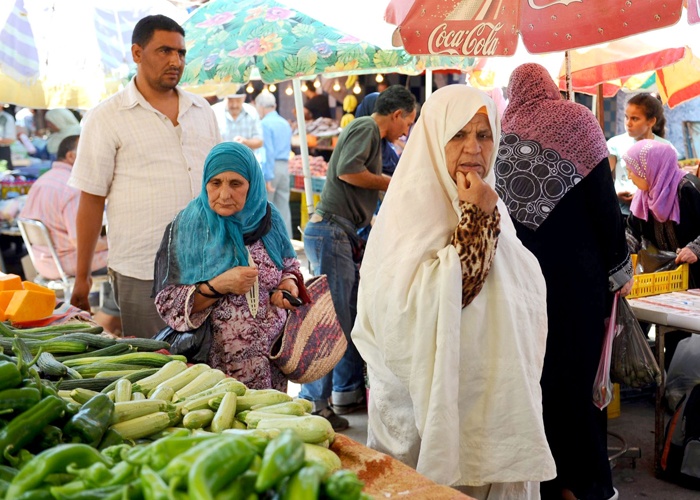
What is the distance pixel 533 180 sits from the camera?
3.56 meters

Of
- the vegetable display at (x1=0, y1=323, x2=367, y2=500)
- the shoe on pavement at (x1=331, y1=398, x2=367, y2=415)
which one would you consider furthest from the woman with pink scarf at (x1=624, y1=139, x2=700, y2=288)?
the vegetable display at (x1=0, y1=323, x2=367, y2=500)

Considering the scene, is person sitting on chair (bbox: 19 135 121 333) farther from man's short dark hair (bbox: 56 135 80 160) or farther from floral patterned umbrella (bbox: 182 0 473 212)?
floral patterned umbrella (bbox: 182 0 473 212)

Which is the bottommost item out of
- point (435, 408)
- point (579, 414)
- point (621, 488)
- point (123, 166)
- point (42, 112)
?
point (621, 488)

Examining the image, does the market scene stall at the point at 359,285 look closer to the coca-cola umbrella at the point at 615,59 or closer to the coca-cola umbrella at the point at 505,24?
the coca-cola umbrella at the point at 505,24

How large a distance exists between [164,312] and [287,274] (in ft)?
1.89

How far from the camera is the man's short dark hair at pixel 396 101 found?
5680 millimetres

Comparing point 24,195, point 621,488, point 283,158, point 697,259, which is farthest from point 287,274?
point 283,158

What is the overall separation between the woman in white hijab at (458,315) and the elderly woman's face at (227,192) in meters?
0.75

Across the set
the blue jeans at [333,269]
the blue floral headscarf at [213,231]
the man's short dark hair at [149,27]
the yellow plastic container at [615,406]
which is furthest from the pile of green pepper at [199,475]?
the yellow plastic container at [615,406]

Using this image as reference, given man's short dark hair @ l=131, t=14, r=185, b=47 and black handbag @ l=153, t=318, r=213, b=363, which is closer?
black handbag @ l=153, t=318, r=213, b=363

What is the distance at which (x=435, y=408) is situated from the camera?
2.57 m

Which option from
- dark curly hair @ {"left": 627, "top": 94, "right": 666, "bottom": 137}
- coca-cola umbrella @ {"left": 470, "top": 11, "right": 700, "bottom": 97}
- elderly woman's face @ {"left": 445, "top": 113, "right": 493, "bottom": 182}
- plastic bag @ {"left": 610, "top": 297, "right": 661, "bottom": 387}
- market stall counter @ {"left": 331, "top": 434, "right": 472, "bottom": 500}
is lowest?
plastic bag @ {"left": 610, "top": 297, "right": 661, "bottom": 387}

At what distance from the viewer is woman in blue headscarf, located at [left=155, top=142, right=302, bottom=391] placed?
329 centimetres

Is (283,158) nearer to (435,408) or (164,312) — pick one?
(164,312)
